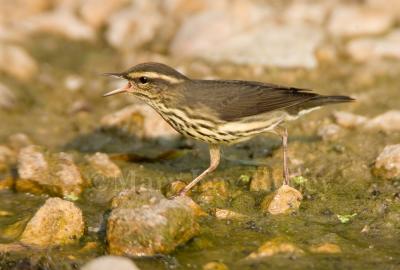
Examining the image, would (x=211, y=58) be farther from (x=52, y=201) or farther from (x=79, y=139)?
(x=52, y=201)

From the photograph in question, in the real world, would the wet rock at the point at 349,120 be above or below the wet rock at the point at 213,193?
above

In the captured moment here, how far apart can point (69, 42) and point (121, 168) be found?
16.9ft

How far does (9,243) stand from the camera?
6371mm

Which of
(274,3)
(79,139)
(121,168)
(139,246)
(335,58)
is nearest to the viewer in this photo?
(139,246)

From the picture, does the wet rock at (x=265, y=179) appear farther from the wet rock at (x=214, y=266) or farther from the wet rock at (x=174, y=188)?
the wet rock at (x=214, y=266)

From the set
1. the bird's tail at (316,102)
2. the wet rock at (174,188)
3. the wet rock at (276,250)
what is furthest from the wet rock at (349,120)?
the wet rock at (276,250)

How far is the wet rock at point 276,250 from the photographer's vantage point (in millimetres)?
5914

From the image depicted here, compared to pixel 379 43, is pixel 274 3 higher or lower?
higher

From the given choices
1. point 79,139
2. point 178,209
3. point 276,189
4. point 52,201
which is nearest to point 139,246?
point 178,209

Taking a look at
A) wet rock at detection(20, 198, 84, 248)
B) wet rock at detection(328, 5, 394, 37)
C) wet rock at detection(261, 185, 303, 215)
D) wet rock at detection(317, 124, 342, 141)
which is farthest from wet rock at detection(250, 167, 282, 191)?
wet rock at detection(328, 5, 394, 37)

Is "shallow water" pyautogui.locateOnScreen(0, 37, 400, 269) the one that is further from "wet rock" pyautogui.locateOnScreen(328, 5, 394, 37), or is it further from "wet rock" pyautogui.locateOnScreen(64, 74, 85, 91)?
"wet rock" pyautogui.locateOnScreen(328, 5, 394, 37)

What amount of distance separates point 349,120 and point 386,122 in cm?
47

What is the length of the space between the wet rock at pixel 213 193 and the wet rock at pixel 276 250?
1509mm

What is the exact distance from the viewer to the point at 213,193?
7645 mm
